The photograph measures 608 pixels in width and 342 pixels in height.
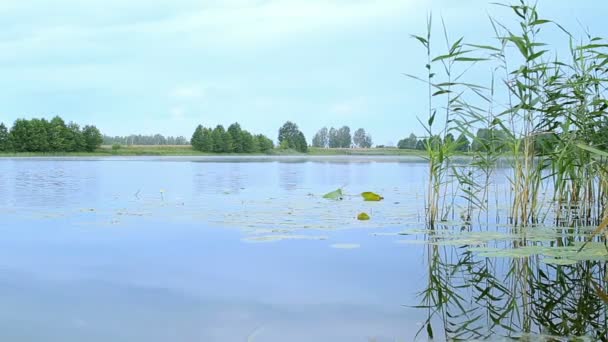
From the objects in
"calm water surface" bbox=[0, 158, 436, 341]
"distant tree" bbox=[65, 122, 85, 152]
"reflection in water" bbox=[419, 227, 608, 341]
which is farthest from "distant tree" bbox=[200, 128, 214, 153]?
"reflection in water" bbox=[419, 227, 608, 341]

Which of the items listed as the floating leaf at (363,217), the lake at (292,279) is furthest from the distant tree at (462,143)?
the floating leaf at (363,217)

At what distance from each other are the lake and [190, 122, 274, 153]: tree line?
214ft

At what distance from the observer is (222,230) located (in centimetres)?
616

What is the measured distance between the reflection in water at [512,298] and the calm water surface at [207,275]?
0.56ft

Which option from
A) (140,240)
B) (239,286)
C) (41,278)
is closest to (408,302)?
(239,286)

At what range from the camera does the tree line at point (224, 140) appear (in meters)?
71.6

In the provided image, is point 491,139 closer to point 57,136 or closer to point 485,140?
point 485,140

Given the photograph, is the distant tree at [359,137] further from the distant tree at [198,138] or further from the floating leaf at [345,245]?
the floating leaf at [345,245]

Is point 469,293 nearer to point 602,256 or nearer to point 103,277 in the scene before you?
point 602,256

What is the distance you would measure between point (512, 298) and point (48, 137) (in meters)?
63.8

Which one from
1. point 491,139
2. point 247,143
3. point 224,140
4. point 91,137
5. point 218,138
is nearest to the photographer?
point 491,139

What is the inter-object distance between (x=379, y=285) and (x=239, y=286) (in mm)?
909

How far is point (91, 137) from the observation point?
2534 inches

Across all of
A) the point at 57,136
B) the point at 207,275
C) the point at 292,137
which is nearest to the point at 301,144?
the point at 292,137
